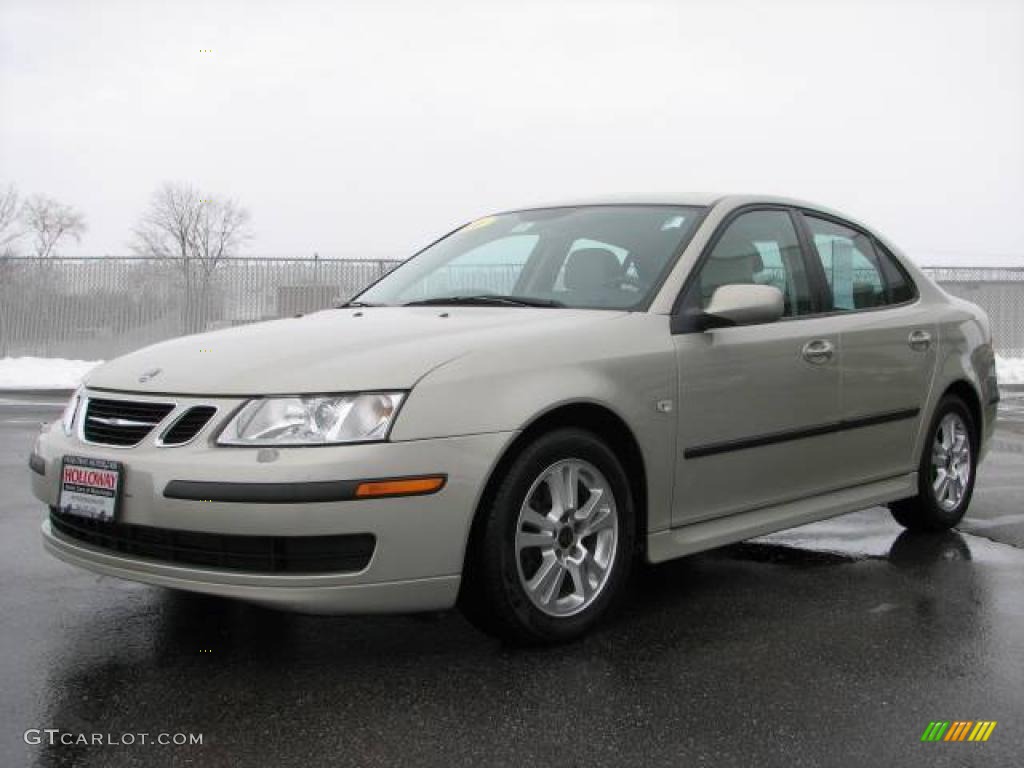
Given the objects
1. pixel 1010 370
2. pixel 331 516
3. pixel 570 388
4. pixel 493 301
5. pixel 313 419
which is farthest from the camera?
pixel 1010 370

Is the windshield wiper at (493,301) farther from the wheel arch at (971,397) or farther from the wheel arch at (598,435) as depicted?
the wheel arch at (971,397)

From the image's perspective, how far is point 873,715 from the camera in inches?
117

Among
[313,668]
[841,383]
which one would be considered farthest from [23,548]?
[841,383]

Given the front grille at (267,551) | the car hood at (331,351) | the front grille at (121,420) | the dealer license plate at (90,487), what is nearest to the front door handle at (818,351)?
the car hood at (331,351)

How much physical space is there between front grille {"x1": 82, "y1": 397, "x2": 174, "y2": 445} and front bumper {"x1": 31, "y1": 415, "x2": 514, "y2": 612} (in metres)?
0.09

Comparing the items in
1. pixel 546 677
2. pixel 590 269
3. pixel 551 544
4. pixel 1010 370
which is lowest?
pixel 1010 370

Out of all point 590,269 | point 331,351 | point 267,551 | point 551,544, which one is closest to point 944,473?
point 590,269

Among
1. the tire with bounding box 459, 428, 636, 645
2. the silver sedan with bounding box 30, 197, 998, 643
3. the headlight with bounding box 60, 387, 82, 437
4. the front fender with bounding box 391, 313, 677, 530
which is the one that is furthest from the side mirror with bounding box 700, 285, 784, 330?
the headlight with bounding box 60, 387, 82, 437

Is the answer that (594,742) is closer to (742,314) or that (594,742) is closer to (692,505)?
(692,505)

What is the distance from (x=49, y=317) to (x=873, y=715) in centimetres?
1860

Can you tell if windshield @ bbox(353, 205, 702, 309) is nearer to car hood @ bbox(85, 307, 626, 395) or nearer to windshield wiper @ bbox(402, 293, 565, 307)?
windshield wiper @ bbox(402, 293, 565, 307)

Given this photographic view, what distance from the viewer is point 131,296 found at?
19109mm

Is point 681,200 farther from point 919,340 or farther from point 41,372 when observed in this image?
point 41,372

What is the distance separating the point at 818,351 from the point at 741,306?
737 millimetres
